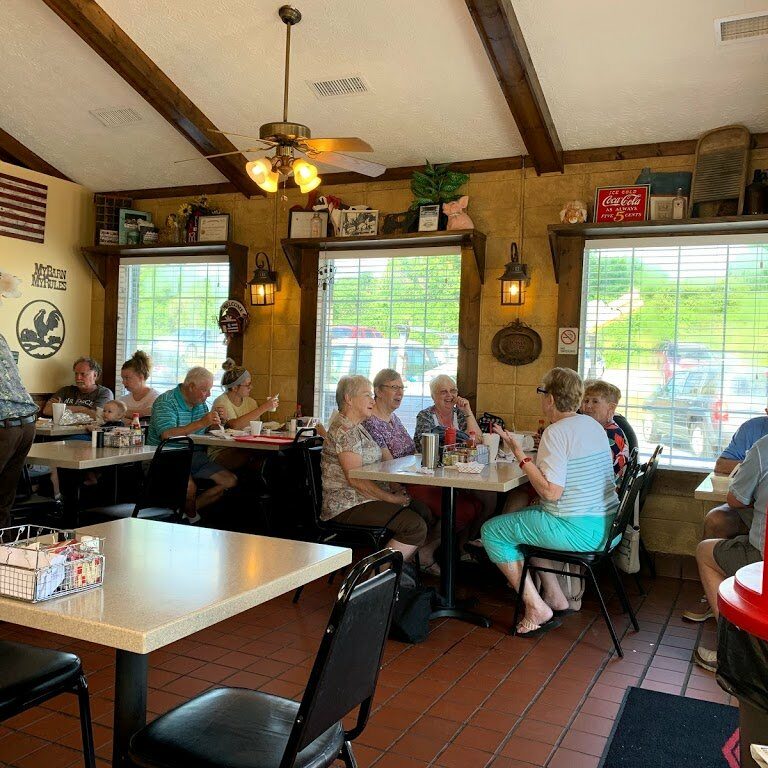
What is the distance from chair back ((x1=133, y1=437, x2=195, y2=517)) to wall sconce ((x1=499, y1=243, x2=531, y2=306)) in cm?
280

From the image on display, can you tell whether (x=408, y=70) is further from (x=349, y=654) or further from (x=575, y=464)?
(x=349, y=654)

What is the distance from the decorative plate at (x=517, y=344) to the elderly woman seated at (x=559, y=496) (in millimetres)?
2039

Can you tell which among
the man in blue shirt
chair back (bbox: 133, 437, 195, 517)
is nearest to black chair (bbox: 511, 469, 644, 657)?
chair back (bbox: 133, 437, 195, 517)

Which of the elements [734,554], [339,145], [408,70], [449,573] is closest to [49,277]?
[408,70]

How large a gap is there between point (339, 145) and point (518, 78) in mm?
1468

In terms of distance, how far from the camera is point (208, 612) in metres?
1.74

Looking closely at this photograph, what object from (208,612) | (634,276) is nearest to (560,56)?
(634,276)

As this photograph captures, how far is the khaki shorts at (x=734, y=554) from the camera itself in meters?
3.68

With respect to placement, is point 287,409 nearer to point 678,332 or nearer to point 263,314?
point 263,314

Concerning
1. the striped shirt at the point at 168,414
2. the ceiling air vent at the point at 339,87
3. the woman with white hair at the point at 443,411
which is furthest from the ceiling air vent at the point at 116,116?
the woman with white hair at the point at 443,411

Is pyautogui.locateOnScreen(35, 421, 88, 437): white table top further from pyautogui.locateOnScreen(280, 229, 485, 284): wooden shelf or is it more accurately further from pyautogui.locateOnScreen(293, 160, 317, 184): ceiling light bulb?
pyautogui.locateOnScreen(293, 160, 317, 184): ceiling light bulb

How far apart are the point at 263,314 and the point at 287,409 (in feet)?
3.00

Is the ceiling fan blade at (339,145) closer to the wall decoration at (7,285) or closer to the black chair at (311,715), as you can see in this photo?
the wall decoration at (7,285)

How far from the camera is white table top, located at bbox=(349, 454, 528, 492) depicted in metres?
4.03
